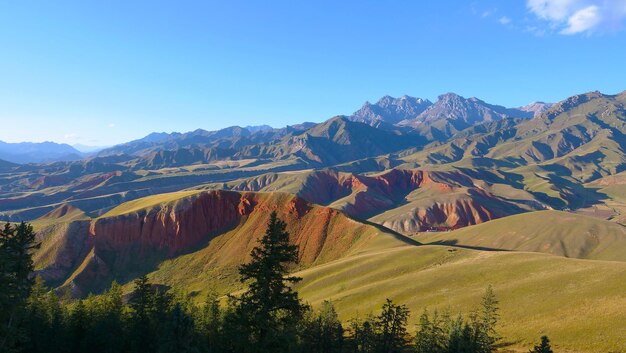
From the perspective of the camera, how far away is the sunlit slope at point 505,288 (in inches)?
2062

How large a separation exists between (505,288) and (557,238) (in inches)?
5093

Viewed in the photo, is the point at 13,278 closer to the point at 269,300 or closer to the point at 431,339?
the point at 269,300

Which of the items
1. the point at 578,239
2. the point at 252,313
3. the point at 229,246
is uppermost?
the point at 252,313

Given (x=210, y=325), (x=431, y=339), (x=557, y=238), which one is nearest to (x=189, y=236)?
(x=210, y=325)

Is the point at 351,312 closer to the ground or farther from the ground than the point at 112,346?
closer to the ground

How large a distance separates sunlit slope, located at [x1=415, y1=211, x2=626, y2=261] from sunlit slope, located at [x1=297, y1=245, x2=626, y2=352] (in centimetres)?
9152

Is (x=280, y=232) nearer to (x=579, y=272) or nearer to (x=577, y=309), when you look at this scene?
(x=577, y=309)

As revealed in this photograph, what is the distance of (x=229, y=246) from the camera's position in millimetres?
136000

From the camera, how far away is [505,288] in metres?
72.1

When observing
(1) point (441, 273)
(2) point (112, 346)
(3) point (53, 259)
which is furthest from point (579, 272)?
(3) point (53, 259)

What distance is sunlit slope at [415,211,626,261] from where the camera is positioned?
6535 inches

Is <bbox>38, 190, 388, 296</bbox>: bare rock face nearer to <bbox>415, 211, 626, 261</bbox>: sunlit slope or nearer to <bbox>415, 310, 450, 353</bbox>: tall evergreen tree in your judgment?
<bbox>415, 310, 450, 353</bbox>: tall evergreen tree

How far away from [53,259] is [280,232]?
136 meters

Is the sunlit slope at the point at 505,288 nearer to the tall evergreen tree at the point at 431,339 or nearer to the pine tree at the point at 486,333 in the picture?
the pine tree at the point at 486,333
